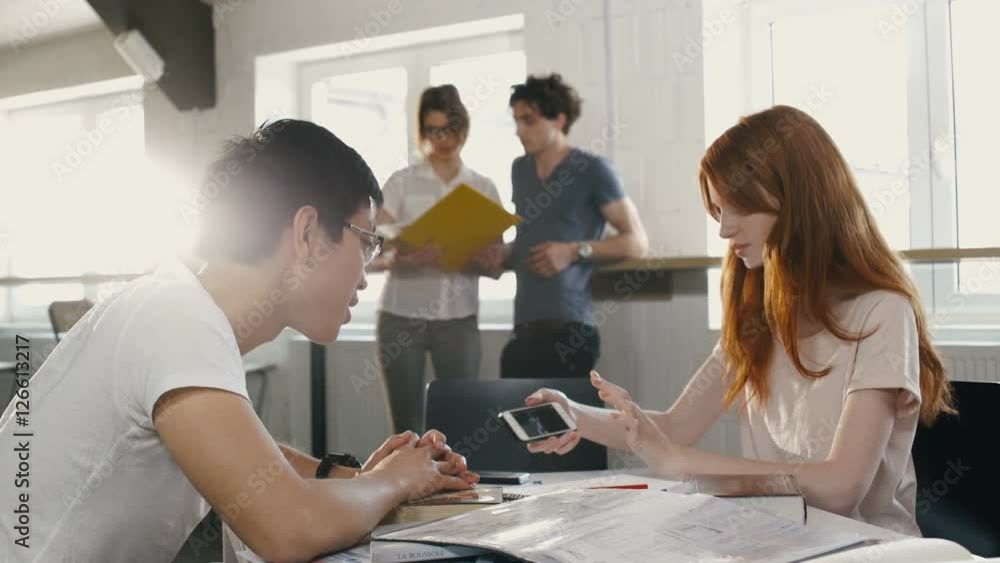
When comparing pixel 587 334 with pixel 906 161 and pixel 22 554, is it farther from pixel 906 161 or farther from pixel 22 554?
pixel 22 554

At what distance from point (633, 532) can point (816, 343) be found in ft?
2.40

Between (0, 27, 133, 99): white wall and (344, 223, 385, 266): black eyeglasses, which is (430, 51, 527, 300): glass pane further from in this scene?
(344, 223, 385, 266): black eyeglasses

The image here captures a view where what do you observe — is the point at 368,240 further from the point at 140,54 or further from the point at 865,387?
the point at 140,54

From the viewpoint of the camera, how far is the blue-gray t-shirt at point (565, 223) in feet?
9.16

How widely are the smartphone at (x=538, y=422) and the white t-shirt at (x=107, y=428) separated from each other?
1.67ft

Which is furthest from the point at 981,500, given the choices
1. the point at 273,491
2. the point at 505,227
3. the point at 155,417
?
the point at 505,227

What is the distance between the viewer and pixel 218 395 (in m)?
0.92

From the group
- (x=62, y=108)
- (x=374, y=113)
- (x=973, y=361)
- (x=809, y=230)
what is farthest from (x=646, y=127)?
(x=62, y=108)

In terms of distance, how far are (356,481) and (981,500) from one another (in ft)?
3.11

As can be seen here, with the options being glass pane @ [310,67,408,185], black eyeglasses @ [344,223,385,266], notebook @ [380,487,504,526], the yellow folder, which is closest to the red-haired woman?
notebook @ [380,487,504,526]

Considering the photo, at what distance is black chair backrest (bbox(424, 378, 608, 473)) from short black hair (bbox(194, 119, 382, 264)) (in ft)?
2.92

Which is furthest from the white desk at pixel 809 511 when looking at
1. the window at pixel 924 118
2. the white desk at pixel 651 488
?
the window at pixel 924 118

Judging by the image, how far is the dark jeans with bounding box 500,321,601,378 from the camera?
2.75 metres

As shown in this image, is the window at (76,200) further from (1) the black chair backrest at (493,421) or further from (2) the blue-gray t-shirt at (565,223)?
(1) the black chair backrest at (493,421)
